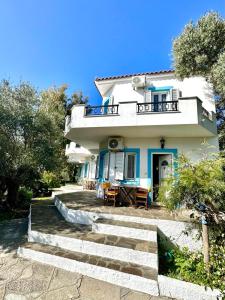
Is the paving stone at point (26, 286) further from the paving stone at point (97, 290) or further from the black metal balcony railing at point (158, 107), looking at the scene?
the black metal balcony railing at point (158, 107)

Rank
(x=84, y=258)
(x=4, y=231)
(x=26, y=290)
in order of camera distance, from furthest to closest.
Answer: (x=4, y=231)
(x=84, y=258)
(x=26, y=290)

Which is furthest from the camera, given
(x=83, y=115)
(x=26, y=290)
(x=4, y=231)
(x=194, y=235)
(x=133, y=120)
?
(x=83, y=115)

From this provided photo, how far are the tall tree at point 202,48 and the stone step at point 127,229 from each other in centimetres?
941

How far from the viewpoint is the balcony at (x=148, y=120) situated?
349 inches

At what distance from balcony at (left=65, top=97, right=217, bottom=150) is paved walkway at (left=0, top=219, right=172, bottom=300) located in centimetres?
691

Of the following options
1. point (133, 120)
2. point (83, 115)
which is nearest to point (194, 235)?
point (133, 120)

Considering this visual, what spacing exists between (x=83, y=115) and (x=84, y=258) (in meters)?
7.29

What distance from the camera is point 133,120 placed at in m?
9.30

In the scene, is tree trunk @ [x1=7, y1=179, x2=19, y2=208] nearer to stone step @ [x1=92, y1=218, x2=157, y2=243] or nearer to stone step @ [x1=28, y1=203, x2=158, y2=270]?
stone step @ [x1=28, y1=203, x2=158, y2=270]

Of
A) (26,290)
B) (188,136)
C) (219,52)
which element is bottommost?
(26,290)

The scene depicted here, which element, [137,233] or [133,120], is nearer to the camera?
[137,233]

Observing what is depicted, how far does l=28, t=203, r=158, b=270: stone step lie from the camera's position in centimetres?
505

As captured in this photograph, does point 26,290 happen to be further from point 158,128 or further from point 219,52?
point 219,52

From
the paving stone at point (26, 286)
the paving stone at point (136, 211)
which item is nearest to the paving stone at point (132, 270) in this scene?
the paving stone at point (26, 286)
